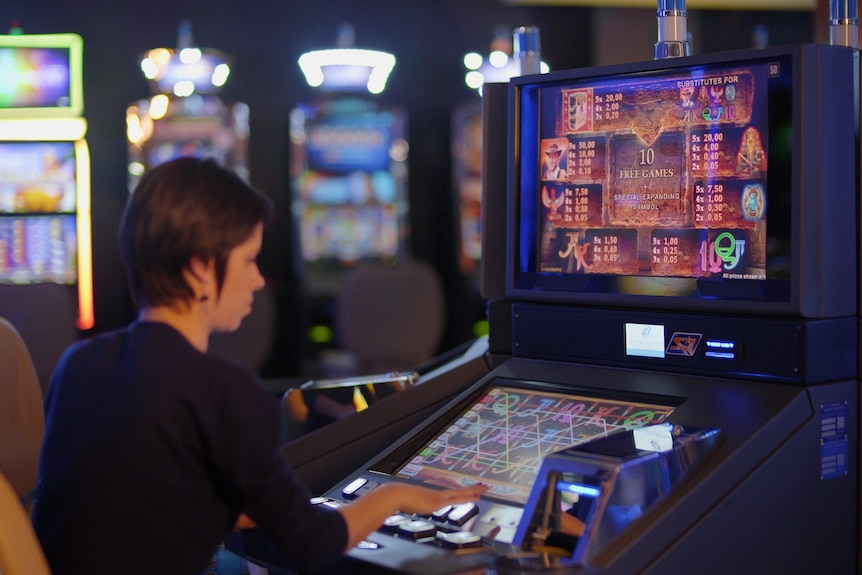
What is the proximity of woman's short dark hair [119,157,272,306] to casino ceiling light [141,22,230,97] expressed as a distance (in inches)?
204

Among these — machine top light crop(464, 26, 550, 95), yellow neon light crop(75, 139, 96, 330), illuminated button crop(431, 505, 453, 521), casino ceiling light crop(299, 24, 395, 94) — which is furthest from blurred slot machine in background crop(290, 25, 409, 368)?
illuminated button crop(431, 505, 453, 521)

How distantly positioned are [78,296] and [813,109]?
5156 mm

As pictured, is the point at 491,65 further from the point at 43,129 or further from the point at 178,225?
the point at 178,225

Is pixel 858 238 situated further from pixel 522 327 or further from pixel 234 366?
pixel 234 366

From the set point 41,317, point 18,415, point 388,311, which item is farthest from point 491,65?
point 18,415

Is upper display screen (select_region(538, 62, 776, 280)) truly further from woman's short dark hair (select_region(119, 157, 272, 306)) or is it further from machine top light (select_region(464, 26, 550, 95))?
machine top light (select_region(464, 26, 550, 95))

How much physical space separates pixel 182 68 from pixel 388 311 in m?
1.89

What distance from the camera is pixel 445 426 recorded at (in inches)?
74.7

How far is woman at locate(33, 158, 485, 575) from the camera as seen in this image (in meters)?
1.32

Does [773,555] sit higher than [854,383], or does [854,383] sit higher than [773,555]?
[854,383]

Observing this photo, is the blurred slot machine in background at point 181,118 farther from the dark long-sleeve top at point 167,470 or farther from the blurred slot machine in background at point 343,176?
the dark long-sleeve top at point 167,470

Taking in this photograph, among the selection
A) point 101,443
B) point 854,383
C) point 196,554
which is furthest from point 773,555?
point 101,443

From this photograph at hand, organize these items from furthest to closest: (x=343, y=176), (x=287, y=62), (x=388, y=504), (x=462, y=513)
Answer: (x=287, y=62) → (x=343, y=176) → (x=462, y=513) → (x=388, y=504)

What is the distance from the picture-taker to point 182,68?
20.8ft
